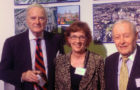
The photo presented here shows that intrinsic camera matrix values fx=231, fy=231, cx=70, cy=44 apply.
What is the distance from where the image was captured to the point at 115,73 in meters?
2.09

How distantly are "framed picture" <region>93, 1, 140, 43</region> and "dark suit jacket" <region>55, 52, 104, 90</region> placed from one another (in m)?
0.37

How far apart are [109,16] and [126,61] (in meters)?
0.71

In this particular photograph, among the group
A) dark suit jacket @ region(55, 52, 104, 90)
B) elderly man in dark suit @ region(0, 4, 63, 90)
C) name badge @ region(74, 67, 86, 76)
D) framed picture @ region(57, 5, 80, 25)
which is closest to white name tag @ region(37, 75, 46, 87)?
elderly man in dark suit @ region(0, 4, 63, 90)

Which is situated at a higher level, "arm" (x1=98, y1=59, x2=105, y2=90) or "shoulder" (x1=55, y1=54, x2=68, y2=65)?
"shoulder" (x1=55, y1=54, x2=68, y2=65)

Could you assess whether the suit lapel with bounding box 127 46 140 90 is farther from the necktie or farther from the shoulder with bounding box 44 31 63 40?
the shoulder with bounding box 44 31 63 40

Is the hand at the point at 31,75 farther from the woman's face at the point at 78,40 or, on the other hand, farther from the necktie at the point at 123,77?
the necktie at the point at 123,77

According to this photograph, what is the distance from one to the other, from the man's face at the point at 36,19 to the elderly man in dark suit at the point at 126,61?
732mm

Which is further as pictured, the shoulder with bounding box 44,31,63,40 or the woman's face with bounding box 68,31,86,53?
the shoulder with bounding box 44,31,63,40

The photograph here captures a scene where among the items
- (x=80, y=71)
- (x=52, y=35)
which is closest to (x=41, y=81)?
(x=80, y=71)

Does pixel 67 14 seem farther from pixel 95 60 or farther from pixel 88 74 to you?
pixel 88 74

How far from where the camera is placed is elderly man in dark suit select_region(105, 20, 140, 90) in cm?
198

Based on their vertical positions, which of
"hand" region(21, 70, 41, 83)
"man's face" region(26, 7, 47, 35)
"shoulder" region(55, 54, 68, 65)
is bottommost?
"hand" region(21, 70, 41, 83)

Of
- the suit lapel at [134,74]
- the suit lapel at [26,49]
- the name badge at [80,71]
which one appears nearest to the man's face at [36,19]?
the suit lapel at [26,49]

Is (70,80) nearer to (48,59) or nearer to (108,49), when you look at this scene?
(48,59)
